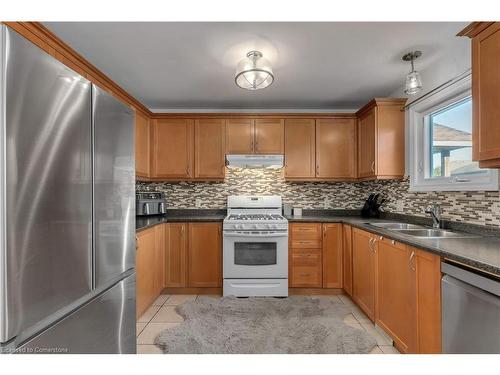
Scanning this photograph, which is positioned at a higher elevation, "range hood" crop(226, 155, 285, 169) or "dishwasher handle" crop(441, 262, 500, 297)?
"range hood" crop(226, 155, 285, 169)

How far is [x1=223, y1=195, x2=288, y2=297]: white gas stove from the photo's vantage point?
2.87 meters

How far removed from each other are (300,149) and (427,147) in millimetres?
1341

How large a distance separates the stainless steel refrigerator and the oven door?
1.63 m

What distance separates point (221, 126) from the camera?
328 centimetres

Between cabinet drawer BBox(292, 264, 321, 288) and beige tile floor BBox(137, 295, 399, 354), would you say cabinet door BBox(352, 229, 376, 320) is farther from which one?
cabinet drawer BBox(292, 264, 321, 288)

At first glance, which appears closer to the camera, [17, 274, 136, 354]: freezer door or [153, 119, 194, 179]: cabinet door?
[17, 274, 136, 354]: freezer door

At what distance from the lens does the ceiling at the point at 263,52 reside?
178 cm

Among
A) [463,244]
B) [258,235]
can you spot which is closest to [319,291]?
[258,235]

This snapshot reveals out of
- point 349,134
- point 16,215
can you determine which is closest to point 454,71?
point 349,134

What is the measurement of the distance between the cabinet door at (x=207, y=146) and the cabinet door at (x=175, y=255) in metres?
0.72

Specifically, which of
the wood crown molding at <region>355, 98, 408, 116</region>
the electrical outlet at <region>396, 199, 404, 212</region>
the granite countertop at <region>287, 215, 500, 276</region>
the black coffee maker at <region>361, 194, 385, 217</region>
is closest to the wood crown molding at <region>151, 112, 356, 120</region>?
the wood crown molding at <region>355, 98, 408, 116</region>

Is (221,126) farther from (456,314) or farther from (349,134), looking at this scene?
(456,314)

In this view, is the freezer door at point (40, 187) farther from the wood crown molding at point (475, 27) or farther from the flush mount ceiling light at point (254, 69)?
the wood crown molding at point (475, 27)

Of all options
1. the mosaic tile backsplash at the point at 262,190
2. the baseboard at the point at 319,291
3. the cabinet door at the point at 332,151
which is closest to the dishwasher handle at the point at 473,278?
the baseboard at the point at 319,291
